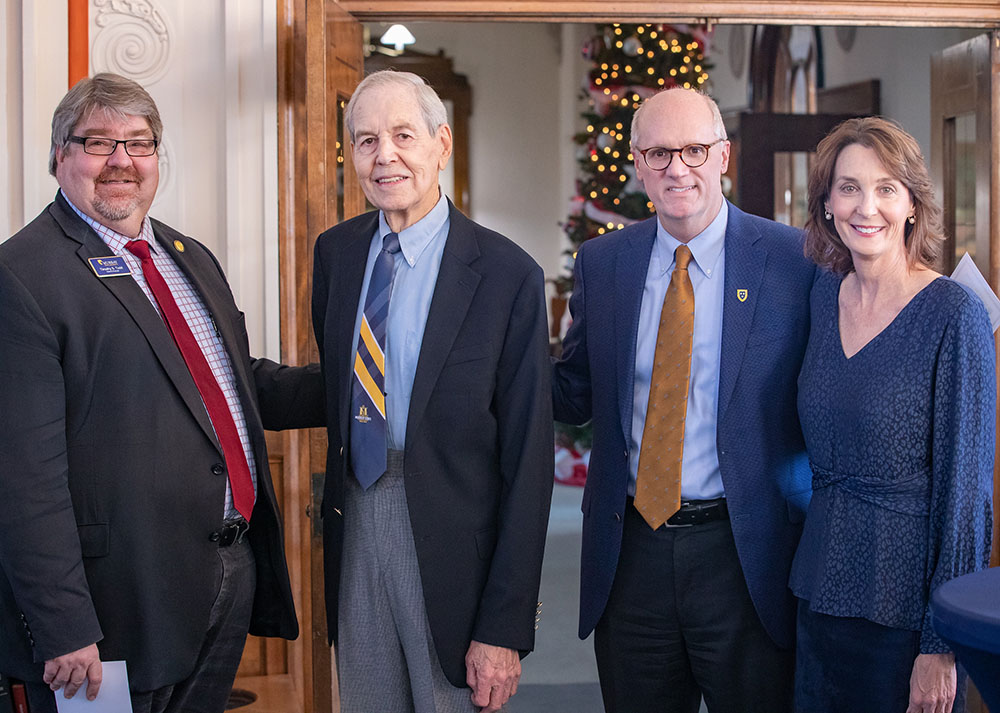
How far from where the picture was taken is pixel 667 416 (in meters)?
2.29

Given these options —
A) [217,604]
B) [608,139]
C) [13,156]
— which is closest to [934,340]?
[217,604]

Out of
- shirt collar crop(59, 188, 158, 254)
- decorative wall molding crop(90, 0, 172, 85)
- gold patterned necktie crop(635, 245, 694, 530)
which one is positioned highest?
decorative wall molding crop(90, 0, 172, 85)

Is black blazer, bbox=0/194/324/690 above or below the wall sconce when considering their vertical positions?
below

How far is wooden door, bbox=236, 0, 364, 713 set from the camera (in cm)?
328

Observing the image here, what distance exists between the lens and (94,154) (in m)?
2.20

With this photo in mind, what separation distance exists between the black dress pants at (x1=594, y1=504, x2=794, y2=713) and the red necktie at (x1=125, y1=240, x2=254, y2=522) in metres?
0.87

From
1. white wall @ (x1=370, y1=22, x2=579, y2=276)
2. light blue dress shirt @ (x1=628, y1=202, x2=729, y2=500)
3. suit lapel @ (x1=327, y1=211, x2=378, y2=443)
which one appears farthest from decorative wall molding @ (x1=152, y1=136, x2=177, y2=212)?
white wall @ (x1=370, y1=22, x2=579, y2=276)

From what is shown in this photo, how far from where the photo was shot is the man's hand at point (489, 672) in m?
2.04

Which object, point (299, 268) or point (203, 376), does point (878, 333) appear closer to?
point (203, 376)

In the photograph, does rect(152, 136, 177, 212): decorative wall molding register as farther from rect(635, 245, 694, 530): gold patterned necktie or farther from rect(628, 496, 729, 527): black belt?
rect(628, 496, 729, 527): black belt

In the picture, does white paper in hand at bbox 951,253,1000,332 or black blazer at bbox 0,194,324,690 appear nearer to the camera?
black blazer at bbox 0,194,324,690

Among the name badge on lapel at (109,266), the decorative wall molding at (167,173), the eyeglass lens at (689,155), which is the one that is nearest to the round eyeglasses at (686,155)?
the eyeglass lens at (689,155)

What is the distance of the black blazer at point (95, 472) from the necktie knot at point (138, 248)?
6cm

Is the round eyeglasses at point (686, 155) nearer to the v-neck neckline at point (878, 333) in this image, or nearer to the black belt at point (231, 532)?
the v-neck neckline at point (878, 333)
